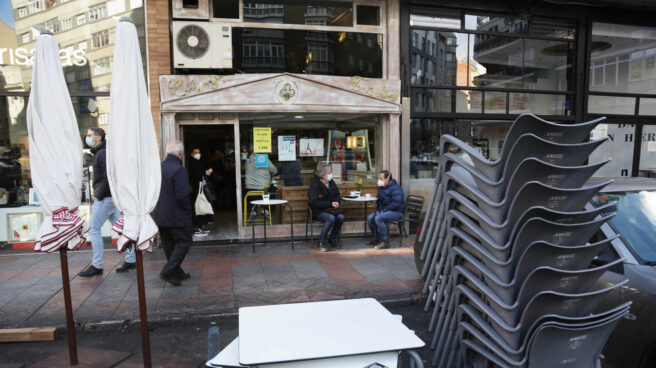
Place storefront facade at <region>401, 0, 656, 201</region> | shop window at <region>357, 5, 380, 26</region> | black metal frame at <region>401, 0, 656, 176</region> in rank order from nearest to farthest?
shop window at <region>357, 5, 380, 26</region>, black metal frame at <region>401, 0, 656, 176</region>, storefront facade at <region>401, 0, 656, 201</region>

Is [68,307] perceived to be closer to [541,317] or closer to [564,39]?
[541,317]

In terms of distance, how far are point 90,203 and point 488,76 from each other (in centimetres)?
910

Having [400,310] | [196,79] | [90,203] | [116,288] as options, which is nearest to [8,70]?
[90,203]

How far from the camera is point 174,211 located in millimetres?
5703

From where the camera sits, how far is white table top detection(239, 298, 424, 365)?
1950 mm

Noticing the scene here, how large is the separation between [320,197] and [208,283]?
2.71 metres

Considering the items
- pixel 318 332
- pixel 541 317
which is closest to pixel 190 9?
pixel 318 332

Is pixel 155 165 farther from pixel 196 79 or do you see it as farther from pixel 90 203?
pixel 90 203

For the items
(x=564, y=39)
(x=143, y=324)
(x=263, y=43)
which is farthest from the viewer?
(x=564, y=39)

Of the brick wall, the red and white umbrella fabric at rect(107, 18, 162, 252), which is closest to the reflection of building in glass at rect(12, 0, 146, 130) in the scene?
the brick wall

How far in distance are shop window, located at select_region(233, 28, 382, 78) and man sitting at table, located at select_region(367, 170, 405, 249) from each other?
251cm

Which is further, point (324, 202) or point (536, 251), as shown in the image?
point (324, 202)

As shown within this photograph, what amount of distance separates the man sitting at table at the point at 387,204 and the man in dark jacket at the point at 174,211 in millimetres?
3573

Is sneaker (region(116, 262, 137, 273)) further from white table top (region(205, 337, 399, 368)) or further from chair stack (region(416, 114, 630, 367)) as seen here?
chair stack (region(416, 114, 630, 367))
